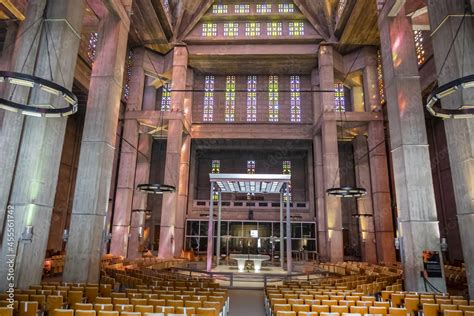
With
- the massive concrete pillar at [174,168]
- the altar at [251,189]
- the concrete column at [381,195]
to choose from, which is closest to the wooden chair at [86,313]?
the altar at [251,189]

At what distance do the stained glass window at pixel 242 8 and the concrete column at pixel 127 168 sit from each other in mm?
8862

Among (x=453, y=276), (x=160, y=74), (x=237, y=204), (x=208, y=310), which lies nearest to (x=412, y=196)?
(x=453, y=276)

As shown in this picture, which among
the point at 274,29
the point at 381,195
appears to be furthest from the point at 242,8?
the point at 381,195

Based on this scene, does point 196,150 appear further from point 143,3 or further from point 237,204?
point 143,3

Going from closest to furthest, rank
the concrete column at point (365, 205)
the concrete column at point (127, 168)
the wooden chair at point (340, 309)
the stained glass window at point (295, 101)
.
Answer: the wooden chair at point (340, 309), the concrete column at point (127, 168), the concrete column at point (365, 205), the stained glass window at point (295, 101)

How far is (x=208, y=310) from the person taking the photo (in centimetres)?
591

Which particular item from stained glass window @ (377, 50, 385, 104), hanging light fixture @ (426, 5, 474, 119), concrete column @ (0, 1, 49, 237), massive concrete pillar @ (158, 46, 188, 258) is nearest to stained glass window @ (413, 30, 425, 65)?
stained glass window @ (377, 50, 385, 104)

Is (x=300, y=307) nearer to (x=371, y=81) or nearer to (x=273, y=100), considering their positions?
(x=371, y=81)

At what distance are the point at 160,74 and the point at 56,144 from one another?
1784 cm

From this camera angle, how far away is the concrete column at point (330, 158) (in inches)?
901

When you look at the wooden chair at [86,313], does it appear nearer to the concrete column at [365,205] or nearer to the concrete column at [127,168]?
the concrete column at [127,168]

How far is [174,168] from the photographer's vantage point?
2417 centimetres

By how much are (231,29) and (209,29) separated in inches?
75.9

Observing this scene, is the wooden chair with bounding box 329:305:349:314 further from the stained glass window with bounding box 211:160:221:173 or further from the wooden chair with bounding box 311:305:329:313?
the stained glass window with bounding box 211:160:221:173
